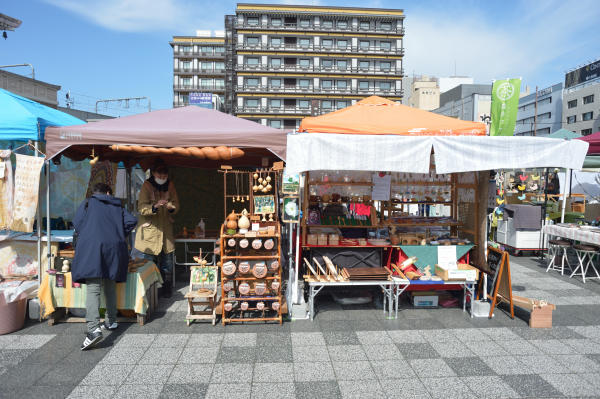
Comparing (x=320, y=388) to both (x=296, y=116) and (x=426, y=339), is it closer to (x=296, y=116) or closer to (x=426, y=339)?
(x=426, y=339)

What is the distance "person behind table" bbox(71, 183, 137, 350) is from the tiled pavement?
0.46m

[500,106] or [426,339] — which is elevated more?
[500,106]

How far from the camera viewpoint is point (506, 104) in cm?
730

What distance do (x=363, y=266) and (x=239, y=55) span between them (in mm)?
45325

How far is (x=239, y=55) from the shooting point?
44.9 meters

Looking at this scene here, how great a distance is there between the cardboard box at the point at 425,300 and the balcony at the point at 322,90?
43.7m

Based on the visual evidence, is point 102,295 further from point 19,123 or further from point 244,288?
point 19,123

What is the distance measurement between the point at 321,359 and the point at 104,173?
16.2ft

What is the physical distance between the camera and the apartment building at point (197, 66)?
2172 inches

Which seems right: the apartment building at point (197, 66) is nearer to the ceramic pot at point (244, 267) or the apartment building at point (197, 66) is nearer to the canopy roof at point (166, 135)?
the canopy roof at point (166, 135)

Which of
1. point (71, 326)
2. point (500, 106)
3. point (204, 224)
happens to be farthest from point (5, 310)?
point (500, 106)

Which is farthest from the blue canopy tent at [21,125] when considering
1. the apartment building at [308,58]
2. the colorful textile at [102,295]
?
the apartment building at [308,58]

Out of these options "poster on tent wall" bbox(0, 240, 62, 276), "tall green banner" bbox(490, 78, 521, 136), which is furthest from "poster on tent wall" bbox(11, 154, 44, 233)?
"tall green banner" bbox(490, 78, 521, 136)

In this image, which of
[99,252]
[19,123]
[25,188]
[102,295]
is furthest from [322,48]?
[99,252]
